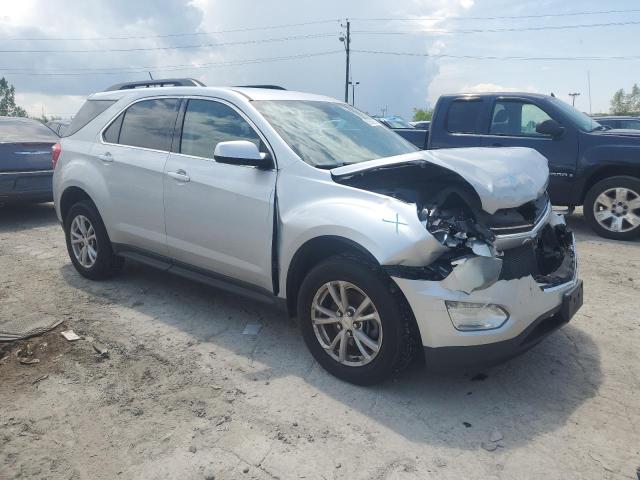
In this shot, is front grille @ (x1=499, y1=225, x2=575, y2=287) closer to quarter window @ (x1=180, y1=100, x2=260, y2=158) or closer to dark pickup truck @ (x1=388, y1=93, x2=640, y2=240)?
quarter window @ (x1=180, y1=100, x2=260, y2=158)

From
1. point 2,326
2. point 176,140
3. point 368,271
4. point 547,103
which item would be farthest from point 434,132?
point 2,326

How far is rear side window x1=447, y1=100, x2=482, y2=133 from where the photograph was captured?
780 cm

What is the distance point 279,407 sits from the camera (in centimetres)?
307

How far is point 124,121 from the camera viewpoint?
488 cm

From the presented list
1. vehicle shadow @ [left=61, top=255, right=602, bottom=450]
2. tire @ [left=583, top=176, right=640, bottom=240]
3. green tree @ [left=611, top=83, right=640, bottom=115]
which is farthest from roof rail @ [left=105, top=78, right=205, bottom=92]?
green tree @ [left=611, top=83, right=640, bottom=115]

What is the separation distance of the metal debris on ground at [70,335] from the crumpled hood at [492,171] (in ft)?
7.67

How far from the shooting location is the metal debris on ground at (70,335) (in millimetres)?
3963

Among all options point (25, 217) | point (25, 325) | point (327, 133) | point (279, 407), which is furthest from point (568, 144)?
point (25, 217)

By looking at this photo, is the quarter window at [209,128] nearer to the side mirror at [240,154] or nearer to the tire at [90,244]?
the side mirror at [240,154]

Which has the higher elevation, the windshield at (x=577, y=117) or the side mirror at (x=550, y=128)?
the windshield at (x=577, y=117)

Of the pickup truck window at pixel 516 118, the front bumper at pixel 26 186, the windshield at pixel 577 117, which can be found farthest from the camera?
the front bumper at pixel 26 186

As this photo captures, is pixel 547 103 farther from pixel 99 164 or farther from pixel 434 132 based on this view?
pixel 99 164

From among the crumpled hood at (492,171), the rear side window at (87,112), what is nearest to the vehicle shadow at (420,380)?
the crumpled hood at (492,171)

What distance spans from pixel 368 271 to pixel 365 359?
1.83 ft
